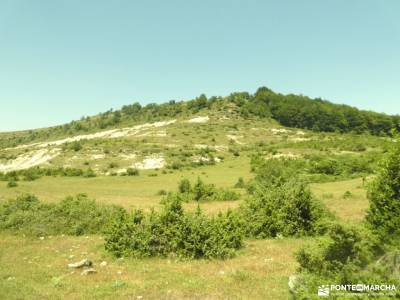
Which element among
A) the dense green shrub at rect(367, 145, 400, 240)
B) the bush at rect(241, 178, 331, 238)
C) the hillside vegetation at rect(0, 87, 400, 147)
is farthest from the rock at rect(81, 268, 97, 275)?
the hillside vegetation at rect(0, 87, 400, 147)

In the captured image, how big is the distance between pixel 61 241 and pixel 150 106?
148m

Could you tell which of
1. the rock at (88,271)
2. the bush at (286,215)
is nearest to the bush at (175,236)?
the rock at (88,271)

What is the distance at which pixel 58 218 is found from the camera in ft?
61.9

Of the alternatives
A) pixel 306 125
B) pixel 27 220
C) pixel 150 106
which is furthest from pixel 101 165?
pixel 150 106

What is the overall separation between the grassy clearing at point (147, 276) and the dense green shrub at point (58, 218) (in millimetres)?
3068

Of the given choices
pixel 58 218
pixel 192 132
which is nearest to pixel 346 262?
pixel 58 218

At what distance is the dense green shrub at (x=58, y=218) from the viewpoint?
59.3ft

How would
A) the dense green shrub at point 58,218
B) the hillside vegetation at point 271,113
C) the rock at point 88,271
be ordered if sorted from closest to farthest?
the rock at point 88,271 → the dense green shrub at point 58,218 → the hillside vegetation at point 271,113

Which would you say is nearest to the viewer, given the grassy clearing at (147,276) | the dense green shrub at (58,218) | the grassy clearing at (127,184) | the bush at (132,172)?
the grassy clearing at (147,276)

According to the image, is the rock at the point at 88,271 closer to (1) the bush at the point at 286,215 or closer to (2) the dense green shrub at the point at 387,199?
(1) the bush at the point at 286,215

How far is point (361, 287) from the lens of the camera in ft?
20.0

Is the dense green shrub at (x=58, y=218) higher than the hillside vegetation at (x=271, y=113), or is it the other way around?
the hillside vegetation at (x=271, y=113)

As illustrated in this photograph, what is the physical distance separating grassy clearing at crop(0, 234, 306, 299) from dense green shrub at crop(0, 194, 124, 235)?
10.1ft

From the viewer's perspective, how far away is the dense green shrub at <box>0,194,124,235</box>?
59.3 feet
